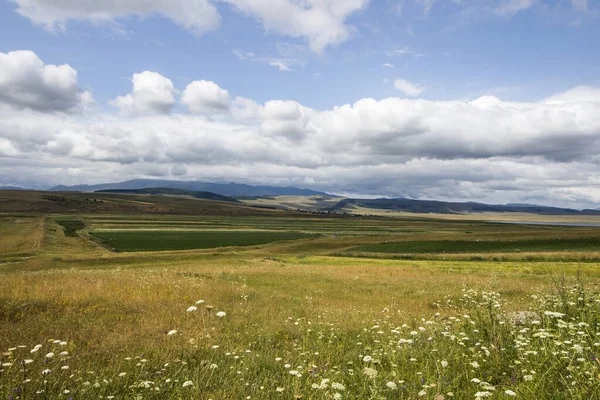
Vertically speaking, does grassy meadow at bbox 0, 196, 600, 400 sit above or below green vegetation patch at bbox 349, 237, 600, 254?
above

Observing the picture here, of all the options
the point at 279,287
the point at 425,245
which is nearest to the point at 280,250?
the point at 425,245

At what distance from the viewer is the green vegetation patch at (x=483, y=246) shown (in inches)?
2400

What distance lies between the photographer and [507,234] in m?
81.6

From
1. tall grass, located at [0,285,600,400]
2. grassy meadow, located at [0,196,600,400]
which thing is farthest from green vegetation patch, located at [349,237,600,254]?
tall grass, located at [0,285,600,400]

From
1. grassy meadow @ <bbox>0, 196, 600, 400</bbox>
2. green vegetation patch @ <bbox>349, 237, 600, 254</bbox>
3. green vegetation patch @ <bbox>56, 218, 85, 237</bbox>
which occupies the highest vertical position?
grassy meadow @ <bbox>0, 196, 600, 400</bbox>

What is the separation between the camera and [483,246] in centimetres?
6812

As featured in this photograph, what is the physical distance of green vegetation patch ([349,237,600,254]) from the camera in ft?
200

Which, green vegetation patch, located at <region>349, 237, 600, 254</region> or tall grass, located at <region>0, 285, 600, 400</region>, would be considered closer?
tall grass, located at <region>0, 285, 600, 400</region>

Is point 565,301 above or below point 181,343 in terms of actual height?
above

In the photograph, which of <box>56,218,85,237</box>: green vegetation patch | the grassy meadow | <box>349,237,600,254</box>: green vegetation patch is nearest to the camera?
the grassy meadow

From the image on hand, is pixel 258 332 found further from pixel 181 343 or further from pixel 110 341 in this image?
pixel 110 341

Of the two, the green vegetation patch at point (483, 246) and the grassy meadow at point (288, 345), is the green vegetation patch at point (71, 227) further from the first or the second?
the grassy meadow at point (288, 345)

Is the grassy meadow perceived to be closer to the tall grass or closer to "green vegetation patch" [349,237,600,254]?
the tall grass

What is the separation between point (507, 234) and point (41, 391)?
9309 centimetres
